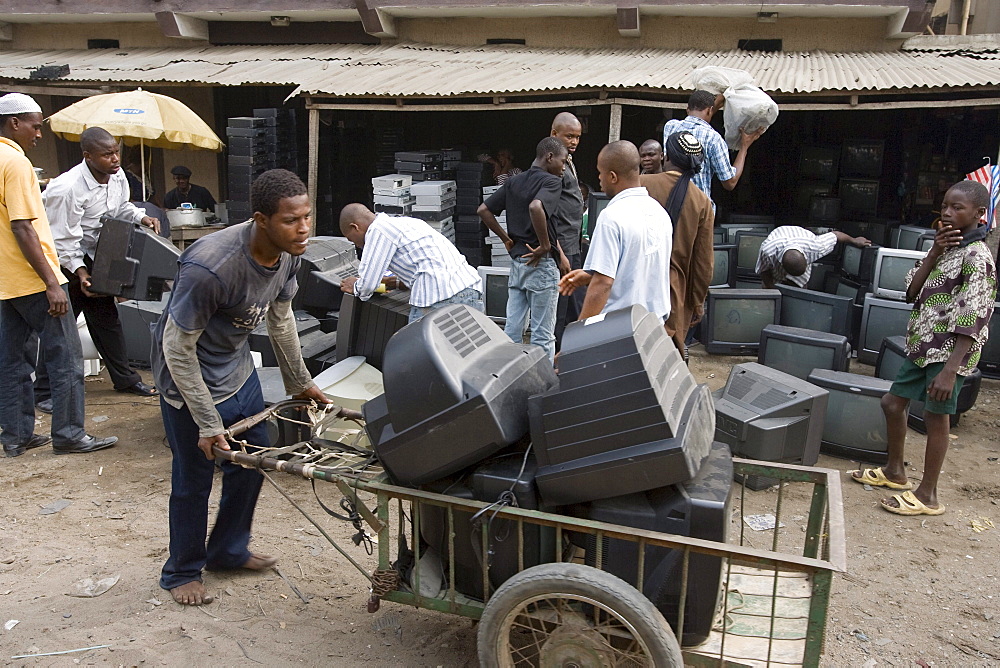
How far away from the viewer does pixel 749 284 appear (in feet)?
27.1

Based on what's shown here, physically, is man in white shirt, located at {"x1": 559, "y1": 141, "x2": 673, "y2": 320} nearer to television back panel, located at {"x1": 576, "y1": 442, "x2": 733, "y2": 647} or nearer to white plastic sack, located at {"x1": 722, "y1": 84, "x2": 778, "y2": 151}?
television back panel, located at {"x1": 576, "y1": 442, "x2": 733, "y2": 647}

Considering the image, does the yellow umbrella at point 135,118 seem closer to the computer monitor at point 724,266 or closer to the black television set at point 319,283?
the black television set at point 319,283

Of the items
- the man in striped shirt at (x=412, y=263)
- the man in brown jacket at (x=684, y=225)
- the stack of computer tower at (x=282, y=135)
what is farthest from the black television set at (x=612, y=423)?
the stack of computer tower at (x=282, y=135)

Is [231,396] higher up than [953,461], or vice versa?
[231,396]

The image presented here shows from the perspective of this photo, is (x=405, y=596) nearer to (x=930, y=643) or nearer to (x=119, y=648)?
(x=119, y=648)

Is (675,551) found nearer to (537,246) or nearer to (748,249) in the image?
(537,246)

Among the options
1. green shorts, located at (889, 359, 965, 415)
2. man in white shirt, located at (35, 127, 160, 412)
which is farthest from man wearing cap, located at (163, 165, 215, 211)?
green shorts, located at (889, 359, 965, 415)

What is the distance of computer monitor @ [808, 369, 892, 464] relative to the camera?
5012 mm

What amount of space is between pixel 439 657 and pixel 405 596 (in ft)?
1.44

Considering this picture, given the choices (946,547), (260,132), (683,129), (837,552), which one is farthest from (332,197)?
(837,552)

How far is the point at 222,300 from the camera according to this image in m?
2.98

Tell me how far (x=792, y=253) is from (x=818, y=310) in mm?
765

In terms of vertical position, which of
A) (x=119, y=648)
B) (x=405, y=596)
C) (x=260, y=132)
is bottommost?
(x=119, y=648)

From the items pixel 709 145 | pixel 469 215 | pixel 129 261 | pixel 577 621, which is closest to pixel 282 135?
pixel 469 215
